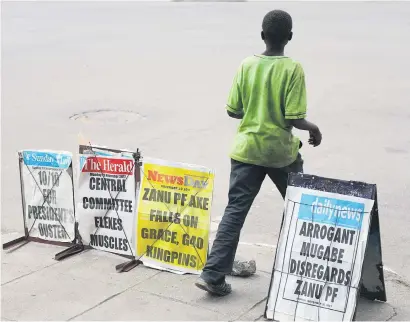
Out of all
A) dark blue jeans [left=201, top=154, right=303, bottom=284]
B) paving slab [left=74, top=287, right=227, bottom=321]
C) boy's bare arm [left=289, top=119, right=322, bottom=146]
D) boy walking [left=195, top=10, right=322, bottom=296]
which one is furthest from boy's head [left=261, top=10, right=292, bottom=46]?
paving slab [left=74, top=287, right=227, bottom=321]

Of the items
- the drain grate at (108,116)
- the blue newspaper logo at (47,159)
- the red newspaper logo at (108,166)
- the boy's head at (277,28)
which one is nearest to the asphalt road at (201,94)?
the drain grate at (108,116)

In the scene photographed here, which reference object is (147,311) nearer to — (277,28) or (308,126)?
(308,126)

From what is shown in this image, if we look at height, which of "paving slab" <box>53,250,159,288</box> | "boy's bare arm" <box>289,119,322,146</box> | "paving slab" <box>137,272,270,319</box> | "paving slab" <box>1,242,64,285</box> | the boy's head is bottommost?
"paving slab" <box>1,242,64,285</box>

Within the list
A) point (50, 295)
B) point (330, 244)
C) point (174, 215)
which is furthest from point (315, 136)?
point (50, 295)

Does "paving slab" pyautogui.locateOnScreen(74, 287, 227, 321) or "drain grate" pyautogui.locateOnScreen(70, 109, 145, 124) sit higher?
"drain grate" pyautogui.locateOnScreen(70, 109, 145, 124)

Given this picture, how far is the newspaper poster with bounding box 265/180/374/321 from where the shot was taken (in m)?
4.59

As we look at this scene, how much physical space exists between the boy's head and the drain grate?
6383mm

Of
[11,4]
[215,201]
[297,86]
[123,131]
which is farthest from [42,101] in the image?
[11,4]

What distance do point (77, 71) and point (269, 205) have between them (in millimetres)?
8900

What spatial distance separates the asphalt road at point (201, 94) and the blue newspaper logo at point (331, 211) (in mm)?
1581

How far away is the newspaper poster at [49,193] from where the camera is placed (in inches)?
240

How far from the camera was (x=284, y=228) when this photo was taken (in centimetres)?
478

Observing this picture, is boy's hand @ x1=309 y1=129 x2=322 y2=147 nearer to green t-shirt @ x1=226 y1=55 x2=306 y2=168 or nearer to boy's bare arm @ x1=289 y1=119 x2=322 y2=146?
boy's bare arm @ x1=289 y1=119 x2=322 y2=146

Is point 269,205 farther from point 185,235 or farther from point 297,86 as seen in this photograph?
point 297,86
